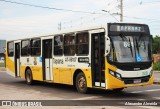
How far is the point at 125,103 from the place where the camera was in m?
13.2

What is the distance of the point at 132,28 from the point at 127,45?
0.85 meters

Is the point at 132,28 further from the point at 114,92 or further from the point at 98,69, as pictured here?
the point at 114,92

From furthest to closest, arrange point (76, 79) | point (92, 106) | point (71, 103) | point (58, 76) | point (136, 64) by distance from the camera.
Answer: point (58, 76)
point (76, 79)
point (136, 64)
point (71, 103)
point (92, 106)

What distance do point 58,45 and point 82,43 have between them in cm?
232

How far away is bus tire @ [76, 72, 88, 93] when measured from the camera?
16.4m

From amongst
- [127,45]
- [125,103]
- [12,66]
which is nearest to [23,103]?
[125,103]

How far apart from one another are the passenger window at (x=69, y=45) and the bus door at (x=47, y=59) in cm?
171

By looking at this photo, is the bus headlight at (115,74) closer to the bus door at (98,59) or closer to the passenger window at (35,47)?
the bus door at (98,59)

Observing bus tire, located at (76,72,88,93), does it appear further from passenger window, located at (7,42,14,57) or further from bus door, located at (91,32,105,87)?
passenger window, located at (7,42,14,57)

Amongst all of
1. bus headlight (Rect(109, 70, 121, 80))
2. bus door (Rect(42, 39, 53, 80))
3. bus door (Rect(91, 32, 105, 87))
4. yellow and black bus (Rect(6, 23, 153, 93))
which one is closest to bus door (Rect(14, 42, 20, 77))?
bus door (Rect(42, 39, 53, 80))

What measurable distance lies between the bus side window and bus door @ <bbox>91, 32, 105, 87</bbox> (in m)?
0.45

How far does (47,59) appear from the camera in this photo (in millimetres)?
19859

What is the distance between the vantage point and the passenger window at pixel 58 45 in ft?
60.2

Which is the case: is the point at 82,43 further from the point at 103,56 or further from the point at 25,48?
the point at 25,48
